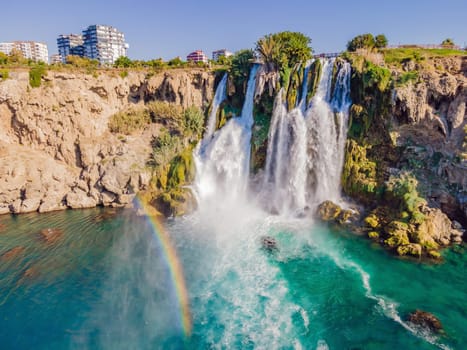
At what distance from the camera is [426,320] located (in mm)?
Answer: 12508

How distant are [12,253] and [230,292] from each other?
1525 centimetres

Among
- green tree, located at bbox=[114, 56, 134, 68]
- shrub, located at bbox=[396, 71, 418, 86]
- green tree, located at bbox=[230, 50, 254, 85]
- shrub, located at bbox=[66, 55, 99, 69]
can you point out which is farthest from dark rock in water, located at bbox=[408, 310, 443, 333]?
green tree, located at bbox=[114, 56, 134, 68]

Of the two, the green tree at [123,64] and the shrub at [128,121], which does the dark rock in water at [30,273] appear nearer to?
the shrub at [128,121]

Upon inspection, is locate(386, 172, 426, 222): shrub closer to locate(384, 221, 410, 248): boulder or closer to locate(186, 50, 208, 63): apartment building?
locate(384, 221, 410, 248): boulder

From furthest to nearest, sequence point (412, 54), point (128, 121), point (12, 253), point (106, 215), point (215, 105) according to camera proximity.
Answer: point (128, 121) → point (215, 105) → point (106, 215) → point (412, 54) → point (12, 253)

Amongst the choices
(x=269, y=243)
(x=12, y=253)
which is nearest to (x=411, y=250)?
(x=269, y=243)

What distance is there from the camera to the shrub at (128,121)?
31.5m

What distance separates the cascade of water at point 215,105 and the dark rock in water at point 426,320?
70.9 ft

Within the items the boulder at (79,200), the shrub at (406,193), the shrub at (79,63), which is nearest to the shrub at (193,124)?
the boulder at (79,200)

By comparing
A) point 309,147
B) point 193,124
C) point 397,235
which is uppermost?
point 193,124

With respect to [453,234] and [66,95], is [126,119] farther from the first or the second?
[453,234]

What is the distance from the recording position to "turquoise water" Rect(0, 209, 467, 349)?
12273 millimetres

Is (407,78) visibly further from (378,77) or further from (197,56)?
(197,56)

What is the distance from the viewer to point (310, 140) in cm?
2369
